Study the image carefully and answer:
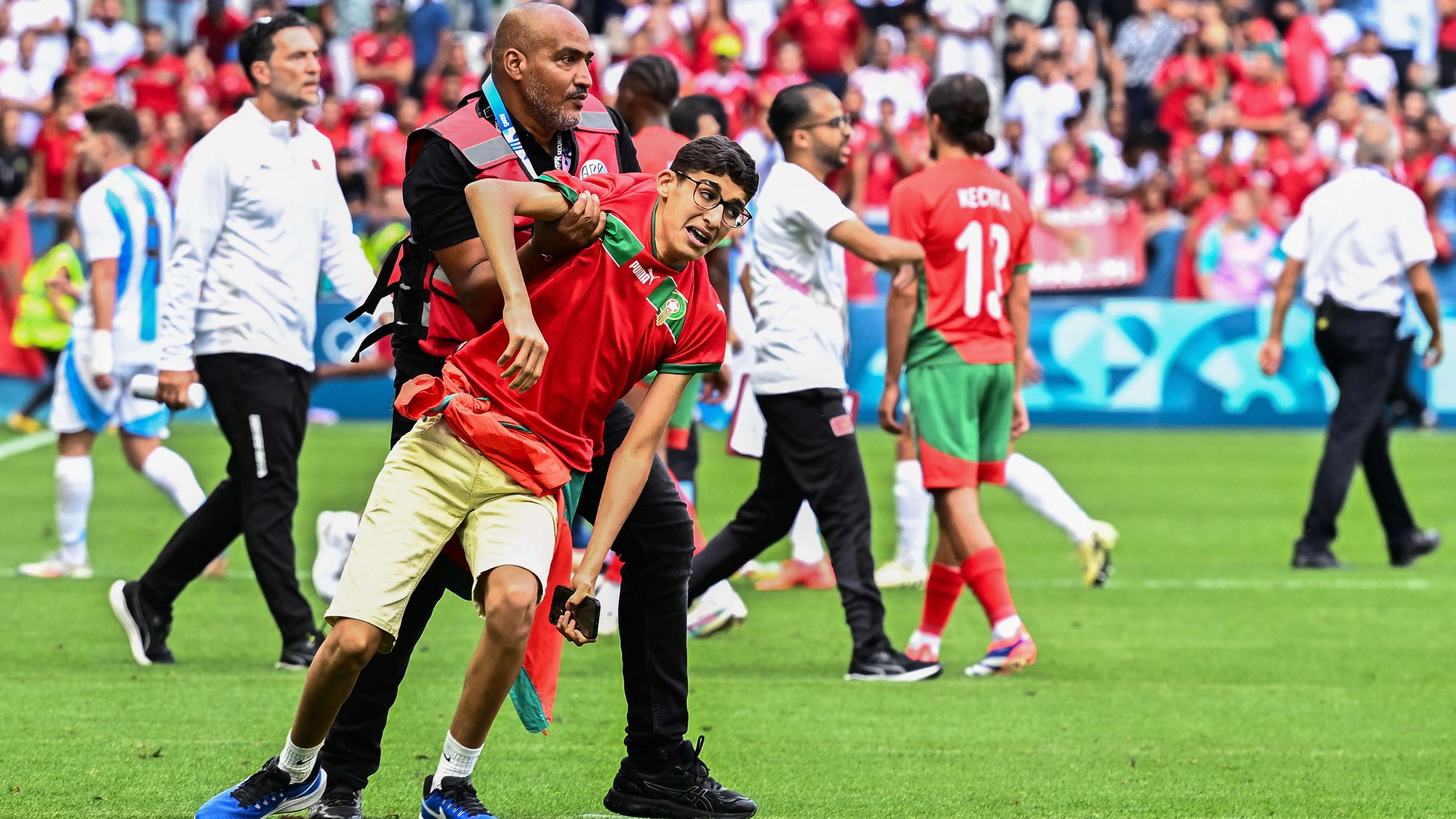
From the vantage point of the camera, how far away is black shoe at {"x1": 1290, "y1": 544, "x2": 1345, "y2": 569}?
1039 cm

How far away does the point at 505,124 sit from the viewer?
465 cm

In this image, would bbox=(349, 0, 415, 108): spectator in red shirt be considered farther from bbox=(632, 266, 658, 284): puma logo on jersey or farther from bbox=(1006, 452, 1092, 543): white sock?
bbox=(632, 266, 658, 284): puma logo on jersey

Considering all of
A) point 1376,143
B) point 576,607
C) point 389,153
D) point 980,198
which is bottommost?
point 389,153

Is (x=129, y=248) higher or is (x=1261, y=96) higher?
(x=1261, y=96)

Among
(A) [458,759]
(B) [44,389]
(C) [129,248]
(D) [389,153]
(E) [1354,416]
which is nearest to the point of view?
(A) [458,759]

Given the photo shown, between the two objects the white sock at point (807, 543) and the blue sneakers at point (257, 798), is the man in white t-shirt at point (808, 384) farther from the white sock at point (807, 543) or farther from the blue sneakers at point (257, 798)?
the blue sneakers at point (257, 798)

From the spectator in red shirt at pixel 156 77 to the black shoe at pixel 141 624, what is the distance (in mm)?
14780

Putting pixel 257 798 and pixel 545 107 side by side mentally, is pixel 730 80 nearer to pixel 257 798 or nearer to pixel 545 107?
pixel 545 107

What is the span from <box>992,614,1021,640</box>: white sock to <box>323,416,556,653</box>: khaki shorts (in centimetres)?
300

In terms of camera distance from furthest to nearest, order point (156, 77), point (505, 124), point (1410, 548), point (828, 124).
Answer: point (156, 77) < point (1410, 548) < point (828, 124) < point (505, 124)

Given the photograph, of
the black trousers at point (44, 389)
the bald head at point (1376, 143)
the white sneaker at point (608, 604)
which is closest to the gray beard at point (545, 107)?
the white sneaker at point (608, 604)

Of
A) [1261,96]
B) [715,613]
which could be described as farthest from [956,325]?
[1261,96]

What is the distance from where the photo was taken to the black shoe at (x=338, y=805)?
4676 mm

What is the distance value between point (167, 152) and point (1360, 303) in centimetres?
1319
